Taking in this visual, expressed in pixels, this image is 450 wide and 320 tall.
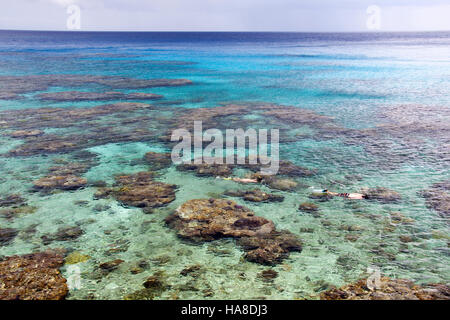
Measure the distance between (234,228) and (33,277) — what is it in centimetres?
756

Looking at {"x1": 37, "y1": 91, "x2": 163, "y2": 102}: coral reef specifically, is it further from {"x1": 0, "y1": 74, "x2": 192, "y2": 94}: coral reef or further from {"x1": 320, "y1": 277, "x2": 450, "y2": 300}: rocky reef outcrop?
{"x1": 320, "y1": 277, "x2": 450, "y2": 300}: rocky reef outcrop

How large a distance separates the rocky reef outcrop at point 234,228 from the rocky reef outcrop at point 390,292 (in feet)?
8.22

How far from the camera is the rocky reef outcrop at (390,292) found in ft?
32.1

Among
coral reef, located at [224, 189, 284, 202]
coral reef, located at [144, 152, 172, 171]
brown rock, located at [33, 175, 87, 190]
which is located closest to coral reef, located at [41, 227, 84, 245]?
brown rock, located at [33, 175, 87, 190]

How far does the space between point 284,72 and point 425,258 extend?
5717cm

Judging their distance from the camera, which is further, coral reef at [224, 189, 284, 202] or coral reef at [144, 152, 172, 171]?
coral reef at [144, 152, 172, 171]

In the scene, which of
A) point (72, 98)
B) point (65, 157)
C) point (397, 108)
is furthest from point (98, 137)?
point (397, 108)

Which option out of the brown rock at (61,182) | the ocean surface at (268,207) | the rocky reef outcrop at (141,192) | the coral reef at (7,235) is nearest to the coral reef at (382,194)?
the ocean surface at (268,207)

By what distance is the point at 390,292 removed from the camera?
9.97 metres

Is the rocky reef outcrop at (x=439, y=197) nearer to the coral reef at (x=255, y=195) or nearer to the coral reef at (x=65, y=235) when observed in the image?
the coral reef at (x=255, y=195)

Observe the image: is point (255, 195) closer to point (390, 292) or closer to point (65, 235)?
point (390, 292)

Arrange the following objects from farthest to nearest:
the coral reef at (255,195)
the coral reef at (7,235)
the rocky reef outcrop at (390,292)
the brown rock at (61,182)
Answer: the brown rock at (61,182) → the coral reef at (255,195) → the coral reef at (7,235) → the rocky reef outcrop at (390,292)

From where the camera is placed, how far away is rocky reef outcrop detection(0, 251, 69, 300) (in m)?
10.0

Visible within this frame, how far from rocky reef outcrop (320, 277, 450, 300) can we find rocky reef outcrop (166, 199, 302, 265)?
2506 mm
